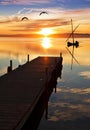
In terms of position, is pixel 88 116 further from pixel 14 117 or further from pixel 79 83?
pixel 79 83

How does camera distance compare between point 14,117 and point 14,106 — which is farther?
point 14,106

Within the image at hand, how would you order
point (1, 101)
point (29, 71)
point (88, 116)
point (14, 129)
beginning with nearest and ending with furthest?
1. point (14, 129)
2. point (1, 101)
3. point (88, 116)
4. point (29, 71)

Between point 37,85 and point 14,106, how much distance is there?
6.25m

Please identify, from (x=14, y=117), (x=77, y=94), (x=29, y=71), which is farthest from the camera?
(x=29, y=71)

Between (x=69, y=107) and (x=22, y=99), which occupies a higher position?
(x=22, y=99)

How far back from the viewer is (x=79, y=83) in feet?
109

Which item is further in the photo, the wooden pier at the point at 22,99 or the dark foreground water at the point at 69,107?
the dark foreground water at the point at 69,107

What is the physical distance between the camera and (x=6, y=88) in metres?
21.5

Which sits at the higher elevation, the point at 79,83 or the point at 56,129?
the point at 79,83

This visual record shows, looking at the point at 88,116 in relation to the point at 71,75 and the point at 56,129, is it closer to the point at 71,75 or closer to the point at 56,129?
the point at 56,129

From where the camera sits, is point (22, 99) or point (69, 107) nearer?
point (22, 99)

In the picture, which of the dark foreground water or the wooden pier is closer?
the wooden pier

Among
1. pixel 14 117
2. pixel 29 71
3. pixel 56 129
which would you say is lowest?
pixel 56 129

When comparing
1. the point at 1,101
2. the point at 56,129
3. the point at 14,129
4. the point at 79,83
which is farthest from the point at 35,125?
the point at 79,83
